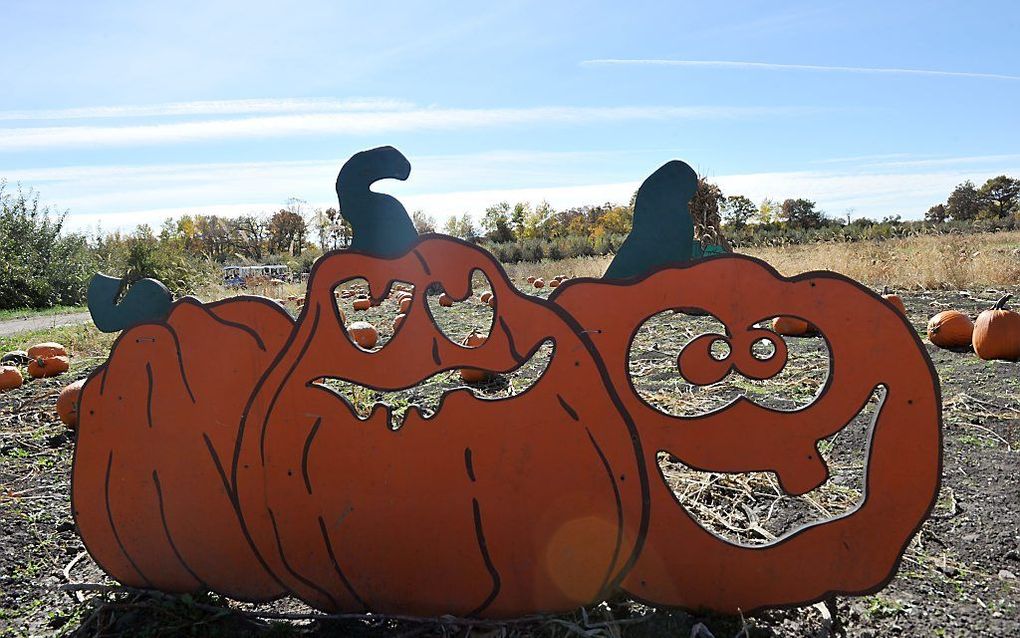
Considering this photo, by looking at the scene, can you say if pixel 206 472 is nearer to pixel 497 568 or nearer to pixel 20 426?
pixel 497 568

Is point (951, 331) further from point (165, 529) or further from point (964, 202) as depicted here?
point (964, 202)

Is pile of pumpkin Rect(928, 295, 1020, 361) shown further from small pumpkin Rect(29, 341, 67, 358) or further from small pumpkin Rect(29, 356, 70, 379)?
small pumpkin Rect(29, 341, 67, 358)

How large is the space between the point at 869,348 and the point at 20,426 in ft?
18.6

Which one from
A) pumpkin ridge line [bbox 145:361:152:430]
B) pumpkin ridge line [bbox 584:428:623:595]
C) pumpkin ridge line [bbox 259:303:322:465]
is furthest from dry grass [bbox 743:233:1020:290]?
pumpkin ridge line [bbox 145:361:152:430]

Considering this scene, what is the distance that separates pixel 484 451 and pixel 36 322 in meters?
16.1

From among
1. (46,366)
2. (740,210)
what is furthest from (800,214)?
(46,366)

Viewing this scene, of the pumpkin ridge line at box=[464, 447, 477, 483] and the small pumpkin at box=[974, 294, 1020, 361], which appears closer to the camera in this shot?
the pumpkin ridge line at box=[464, 447, 477, 483]

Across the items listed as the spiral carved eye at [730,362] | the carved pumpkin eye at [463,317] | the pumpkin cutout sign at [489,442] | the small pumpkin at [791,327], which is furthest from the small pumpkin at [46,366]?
the small pumpkin at [791,327]

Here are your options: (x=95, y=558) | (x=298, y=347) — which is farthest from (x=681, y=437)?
(x=95, y=558)

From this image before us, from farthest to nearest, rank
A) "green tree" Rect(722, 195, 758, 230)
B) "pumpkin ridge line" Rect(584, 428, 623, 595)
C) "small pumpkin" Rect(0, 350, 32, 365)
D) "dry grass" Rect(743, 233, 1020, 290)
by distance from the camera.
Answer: "green tree" Rect(722, 195, 758, 230) → "dry grass" Rect(743, 233, 1020, 290) → "small pumpkin" Rect(0, 350, 32, 365) → "pumpkin ridge line" Rect(584, 428, 623, 595)

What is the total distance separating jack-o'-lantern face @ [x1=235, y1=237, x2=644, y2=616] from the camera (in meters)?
2.10

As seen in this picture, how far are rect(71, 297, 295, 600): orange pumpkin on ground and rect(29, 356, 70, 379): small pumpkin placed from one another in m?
5.04

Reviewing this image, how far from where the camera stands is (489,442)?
7.07ft

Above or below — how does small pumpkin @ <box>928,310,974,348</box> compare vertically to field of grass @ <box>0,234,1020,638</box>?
above
